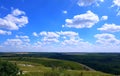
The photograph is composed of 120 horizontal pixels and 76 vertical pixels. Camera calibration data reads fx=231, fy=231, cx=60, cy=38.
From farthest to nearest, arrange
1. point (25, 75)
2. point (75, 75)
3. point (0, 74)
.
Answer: point (75, 75) → point (25, 75) → point (0, 74)

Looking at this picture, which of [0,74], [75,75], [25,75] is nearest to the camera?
[0,74]

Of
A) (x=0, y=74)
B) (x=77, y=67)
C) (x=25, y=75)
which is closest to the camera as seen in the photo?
(x=0, y=74)

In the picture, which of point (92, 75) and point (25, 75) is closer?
point (25, 75)

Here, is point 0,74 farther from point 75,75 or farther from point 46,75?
point 75,75

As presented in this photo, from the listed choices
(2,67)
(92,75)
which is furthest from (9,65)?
(92,75)

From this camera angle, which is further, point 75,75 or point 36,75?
point 75,75

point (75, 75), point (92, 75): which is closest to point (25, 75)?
point (75, 75)

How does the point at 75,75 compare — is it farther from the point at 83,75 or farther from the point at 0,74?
the point at 0,74

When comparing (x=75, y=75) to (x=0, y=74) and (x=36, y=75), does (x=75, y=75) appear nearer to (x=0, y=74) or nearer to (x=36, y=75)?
(x=36, y=75)

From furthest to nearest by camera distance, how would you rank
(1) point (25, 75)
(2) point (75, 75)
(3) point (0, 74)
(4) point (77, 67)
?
(4) point (77, 67)
(2) point (75, 75)
(1) point (25, 75)
(3) point (0, 74)
